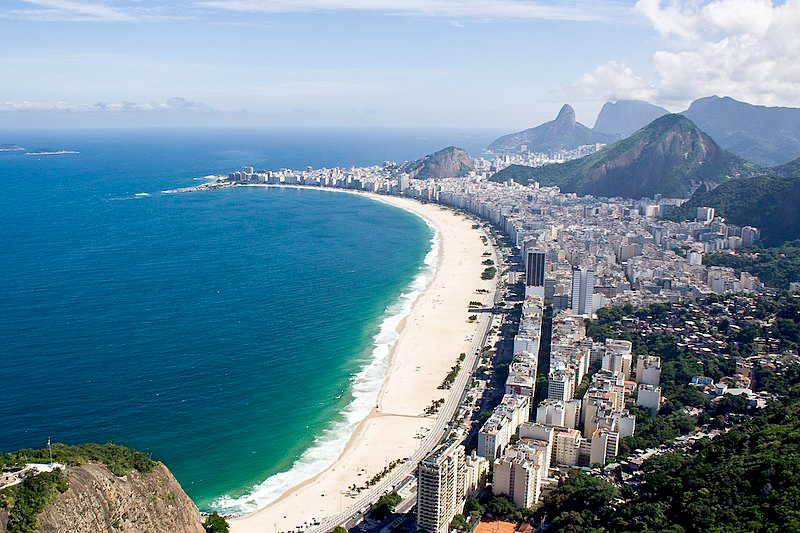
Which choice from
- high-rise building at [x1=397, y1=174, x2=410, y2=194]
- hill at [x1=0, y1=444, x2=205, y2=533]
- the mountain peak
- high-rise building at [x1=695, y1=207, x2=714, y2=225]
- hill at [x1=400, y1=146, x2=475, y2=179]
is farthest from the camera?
the mountain peak

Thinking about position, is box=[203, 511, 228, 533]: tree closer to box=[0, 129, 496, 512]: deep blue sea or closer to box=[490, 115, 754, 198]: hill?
box=[0, 129, 496, 512]: deep blue sea

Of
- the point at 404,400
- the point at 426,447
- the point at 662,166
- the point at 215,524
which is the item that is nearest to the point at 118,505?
the point at 215,524

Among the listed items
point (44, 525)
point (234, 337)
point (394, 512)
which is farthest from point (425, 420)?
point (44, 525)

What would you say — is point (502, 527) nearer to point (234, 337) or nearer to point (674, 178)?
point (234, 337)

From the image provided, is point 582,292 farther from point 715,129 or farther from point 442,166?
point 715,129

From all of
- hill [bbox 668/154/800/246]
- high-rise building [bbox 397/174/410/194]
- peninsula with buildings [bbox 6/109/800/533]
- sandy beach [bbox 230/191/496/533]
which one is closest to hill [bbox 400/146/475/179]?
high-rise building [bbox 397/174/410/194]

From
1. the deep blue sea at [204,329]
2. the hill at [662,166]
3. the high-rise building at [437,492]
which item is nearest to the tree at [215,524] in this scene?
the deep blue sea at [204,329]

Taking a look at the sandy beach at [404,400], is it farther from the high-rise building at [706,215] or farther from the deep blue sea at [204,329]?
the high-rise building at [706,215]
